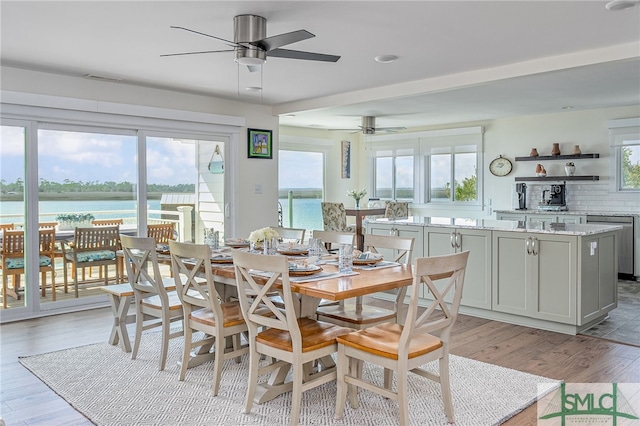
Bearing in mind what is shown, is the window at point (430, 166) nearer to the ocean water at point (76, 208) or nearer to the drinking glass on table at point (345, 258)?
the ocean water at point (76, 208)

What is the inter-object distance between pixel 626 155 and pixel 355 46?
510cm

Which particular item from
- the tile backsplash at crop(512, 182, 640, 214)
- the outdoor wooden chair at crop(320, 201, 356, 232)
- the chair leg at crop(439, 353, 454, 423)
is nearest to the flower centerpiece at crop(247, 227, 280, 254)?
the chair leg at crop(439, 353, 454, 423)

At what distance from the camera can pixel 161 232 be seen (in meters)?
5.77

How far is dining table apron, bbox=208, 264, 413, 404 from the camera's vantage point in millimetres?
2461

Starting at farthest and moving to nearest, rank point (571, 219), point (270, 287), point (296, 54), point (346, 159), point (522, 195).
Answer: point (346, 159) → point (522, 195) → point (571, 219) → point (296, 54) → point (270, 287)

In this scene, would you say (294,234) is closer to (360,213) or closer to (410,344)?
(410,344)

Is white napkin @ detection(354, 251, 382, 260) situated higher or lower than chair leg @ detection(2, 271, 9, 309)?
higher

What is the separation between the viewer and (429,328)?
2463 millimetres

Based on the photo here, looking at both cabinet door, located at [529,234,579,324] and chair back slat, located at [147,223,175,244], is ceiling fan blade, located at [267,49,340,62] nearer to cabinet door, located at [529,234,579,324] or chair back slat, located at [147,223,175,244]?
cabinet door, located at [529,234,579,324]

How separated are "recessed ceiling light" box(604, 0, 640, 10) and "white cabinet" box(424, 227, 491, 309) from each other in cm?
214

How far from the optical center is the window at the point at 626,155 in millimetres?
6977

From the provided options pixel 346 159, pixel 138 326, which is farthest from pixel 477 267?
pixel 346 159

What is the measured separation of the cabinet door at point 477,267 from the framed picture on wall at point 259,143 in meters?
2.92

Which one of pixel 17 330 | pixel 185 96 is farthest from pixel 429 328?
pixel 185 96
